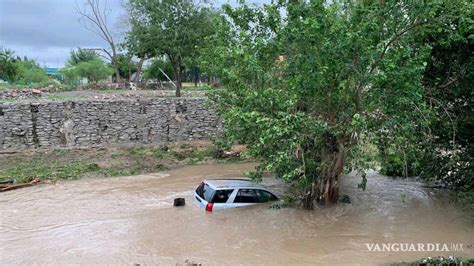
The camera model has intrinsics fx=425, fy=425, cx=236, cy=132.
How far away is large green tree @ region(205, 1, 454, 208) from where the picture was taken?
402 inches

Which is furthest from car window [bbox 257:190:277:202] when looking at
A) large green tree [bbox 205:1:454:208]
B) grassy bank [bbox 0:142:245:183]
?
grassy bank [bbox 0:142:245:183]

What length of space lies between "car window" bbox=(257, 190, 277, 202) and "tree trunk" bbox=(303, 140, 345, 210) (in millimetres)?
1019

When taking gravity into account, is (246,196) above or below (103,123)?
below

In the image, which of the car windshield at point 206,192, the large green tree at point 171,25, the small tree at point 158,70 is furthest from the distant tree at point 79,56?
the car windshield at point 206,192

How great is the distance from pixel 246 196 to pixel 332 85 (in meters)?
4.19

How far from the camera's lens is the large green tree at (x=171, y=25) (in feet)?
84.6

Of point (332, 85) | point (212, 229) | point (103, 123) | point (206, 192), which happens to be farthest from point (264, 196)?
Result: point (103, 123)

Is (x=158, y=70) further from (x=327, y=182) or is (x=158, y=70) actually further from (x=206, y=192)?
(x=327, y=182)

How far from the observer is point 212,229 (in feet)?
38.2

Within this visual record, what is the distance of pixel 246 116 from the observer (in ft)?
34.1

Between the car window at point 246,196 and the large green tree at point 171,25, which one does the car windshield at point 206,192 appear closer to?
the car window at point 246,196

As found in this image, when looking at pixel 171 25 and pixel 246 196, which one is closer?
pixel 246 196

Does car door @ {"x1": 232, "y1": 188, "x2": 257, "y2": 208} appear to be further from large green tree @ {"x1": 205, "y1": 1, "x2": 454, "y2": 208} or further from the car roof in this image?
large green tree @ {"x1": 205, "y1": 1, "x2": 454, "y2": 208}

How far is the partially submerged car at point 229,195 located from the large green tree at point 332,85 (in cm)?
143
